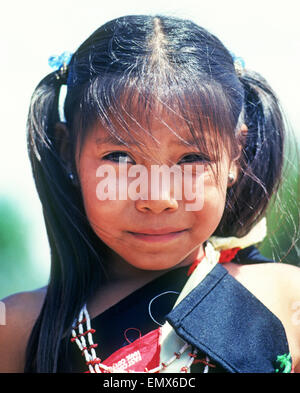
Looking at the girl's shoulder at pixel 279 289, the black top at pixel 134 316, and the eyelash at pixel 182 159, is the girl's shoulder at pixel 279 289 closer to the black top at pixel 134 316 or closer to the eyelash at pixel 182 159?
the black top at pixel 134 316

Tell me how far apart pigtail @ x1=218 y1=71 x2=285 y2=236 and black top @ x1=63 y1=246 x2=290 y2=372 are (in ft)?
0.74

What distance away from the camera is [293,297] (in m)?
1.15

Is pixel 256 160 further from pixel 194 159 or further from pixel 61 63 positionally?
pixel 61 63

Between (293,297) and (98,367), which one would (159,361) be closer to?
(98,367)

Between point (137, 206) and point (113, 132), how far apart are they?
0.17 m

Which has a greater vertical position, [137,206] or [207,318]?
[137,206]

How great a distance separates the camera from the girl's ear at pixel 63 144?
1268 millimetres

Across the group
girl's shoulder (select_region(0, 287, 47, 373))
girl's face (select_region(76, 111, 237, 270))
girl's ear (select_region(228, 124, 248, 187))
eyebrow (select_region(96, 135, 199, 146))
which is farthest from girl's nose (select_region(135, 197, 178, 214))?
girl's shoulder (select_region(0, 287, 47, 373))

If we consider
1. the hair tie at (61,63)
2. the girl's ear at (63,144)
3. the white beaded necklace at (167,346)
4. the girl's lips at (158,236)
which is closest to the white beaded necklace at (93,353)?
the white beaded necklace at (167,346)

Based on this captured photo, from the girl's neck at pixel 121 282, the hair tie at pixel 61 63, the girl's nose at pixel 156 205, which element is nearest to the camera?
the girl's nose at pixel 156 205

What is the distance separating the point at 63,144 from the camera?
1282 millimetres

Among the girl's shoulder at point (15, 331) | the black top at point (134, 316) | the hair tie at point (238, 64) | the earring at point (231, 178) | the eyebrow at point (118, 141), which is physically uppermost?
the hair tie at point (238, 64)
